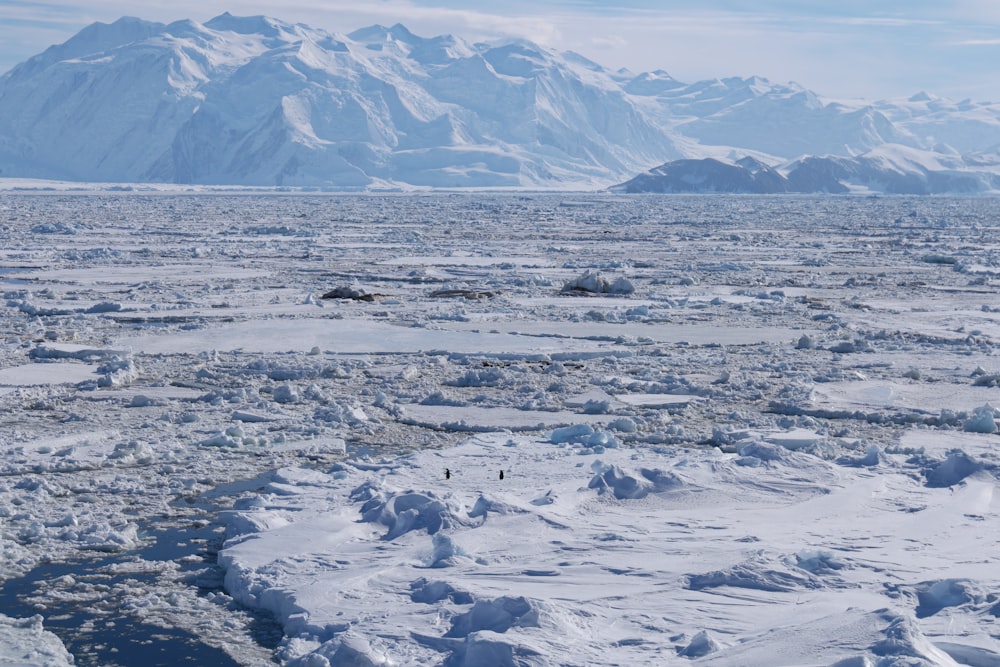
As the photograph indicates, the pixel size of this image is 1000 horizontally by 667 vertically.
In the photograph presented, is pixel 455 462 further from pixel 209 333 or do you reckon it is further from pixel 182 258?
pixel 182 258

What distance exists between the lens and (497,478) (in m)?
7.07

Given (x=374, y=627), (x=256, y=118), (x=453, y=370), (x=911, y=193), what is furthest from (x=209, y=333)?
(x=256, y=118)

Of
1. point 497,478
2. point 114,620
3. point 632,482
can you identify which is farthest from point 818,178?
point 114,620

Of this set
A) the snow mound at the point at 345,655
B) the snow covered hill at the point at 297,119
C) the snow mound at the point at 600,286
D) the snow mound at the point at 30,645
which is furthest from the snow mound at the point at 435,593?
the snow covered hill at the point at 297,119

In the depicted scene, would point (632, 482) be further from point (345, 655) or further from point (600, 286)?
point (600, 286)

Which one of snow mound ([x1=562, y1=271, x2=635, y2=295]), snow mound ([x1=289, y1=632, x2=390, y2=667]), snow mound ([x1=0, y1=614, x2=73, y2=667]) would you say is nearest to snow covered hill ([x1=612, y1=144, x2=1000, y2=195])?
snow mound ([x1=562, y1=271, x2=635, y2=295])

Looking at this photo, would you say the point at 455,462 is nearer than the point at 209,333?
Yes

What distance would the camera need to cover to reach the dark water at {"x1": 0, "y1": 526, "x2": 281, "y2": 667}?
4.71m

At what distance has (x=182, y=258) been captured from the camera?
22500 millimetres

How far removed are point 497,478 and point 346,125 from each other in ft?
382

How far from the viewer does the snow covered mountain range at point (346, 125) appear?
361 feet

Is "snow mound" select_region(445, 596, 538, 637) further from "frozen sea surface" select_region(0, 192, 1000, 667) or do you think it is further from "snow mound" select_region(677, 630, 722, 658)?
"snow mound" select_region(677, 630, 722, 658)

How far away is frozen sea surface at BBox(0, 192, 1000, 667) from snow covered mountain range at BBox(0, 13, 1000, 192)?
3278 inches

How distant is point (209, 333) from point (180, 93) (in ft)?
385
